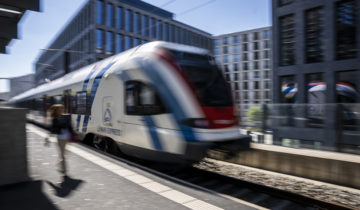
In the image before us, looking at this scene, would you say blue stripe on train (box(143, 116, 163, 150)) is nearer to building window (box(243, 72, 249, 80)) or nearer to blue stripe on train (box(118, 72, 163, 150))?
Answer: blue stripe on train (box(118, 72, 163, 150))

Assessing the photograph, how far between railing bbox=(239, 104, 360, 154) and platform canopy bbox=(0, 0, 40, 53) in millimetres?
5461

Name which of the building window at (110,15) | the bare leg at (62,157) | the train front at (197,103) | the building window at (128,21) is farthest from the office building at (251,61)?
the bare leg at (62,157)

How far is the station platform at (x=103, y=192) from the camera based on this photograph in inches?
149

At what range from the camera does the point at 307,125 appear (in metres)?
9.27

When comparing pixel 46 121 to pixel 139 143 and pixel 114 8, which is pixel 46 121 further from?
pixel 114 8

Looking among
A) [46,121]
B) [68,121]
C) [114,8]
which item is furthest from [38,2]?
[114,8]

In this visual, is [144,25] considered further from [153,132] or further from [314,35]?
[153,132]

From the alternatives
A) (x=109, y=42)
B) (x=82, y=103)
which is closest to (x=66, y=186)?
(x=82, y=103)

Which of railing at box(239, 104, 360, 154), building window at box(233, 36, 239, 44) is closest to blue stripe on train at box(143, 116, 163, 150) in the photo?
railing at box(239, 104, 360, 154)

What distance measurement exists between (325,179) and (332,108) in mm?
2566

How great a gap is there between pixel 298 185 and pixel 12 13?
7893 mm

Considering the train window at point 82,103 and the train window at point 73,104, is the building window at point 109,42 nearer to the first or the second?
the train window at point 73,104

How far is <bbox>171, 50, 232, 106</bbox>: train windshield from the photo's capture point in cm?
564

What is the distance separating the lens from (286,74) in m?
17.8
